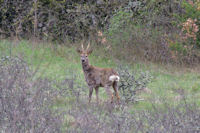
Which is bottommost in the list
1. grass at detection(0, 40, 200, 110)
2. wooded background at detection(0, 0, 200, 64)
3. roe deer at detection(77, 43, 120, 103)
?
grass at detection(0, 40, 200, 110)

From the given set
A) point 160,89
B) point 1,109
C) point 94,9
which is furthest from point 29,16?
point 1,109

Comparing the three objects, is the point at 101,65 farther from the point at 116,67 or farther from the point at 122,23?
the point at 116,67

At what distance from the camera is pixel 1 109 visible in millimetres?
6207

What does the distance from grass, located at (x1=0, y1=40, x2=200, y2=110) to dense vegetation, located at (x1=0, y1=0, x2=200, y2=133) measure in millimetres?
21

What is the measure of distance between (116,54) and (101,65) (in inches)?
44.5

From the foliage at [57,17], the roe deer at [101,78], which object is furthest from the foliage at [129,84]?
the foliage at [57,17]

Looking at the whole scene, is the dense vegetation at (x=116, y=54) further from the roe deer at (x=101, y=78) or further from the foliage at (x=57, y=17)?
the roe deer at (x=101, y=78)

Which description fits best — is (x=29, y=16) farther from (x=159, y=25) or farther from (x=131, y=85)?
(x=131, y=85)

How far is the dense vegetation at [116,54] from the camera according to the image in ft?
21.0

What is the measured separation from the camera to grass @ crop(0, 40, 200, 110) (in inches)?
444

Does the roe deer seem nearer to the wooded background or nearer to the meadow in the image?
the meadow

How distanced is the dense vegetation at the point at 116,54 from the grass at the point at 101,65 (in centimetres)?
2

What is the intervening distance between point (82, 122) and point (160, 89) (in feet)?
19.6

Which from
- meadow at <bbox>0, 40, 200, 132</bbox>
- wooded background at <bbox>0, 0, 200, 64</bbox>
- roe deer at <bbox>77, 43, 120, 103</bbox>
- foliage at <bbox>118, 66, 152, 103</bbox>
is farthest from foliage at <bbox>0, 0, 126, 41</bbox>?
foliage at <bbox>118, 66, 152, 103</bbox>
